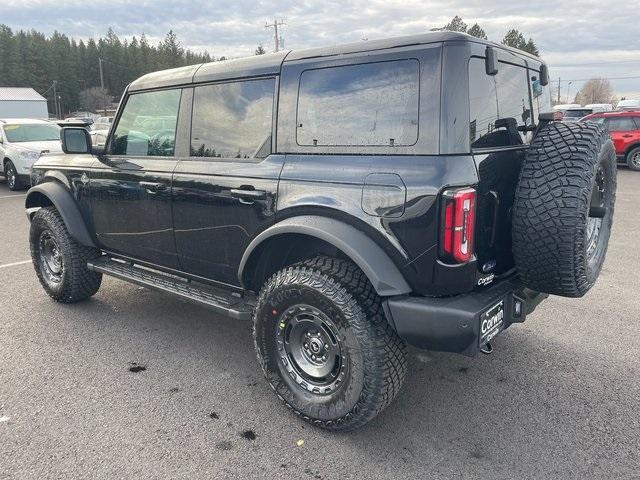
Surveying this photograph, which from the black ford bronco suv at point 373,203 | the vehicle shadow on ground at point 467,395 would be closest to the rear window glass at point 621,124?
the vehicle shadow on ground at point 467,395

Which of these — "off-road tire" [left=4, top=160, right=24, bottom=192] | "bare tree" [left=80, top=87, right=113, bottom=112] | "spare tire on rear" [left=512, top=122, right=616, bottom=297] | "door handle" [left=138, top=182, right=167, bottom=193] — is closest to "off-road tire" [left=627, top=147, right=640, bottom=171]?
"spare tire on rear" [left=512, top=122, right=616, bottom=297]

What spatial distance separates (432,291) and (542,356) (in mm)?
1613

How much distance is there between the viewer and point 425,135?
97.3 inches

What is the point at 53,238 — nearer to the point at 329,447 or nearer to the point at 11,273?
the point at 11,273

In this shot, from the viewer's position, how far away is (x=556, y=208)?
2.47 metres

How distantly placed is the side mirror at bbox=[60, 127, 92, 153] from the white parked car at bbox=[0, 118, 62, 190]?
28.3ft

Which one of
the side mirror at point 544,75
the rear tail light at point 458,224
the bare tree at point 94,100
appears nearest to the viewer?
the rear tail light at point 458,224

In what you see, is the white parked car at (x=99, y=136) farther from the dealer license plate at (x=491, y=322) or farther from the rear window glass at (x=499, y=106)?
the dealer license plate at (x=491, y=322)

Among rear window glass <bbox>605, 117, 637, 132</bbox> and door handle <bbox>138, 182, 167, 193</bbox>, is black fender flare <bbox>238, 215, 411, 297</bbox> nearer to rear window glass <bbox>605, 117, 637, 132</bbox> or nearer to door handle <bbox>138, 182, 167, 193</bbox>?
door handle <bbox>138, 182, 167, 193</bbox>

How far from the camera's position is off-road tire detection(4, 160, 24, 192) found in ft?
40.8

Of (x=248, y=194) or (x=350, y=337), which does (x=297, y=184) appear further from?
(x=350, y=337)

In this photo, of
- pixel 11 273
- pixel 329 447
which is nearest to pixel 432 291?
pixel 329 447

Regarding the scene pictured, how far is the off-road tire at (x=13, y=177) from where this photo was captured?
12.4m

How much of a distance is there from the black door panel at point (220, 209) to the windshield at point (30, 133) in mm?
11266
